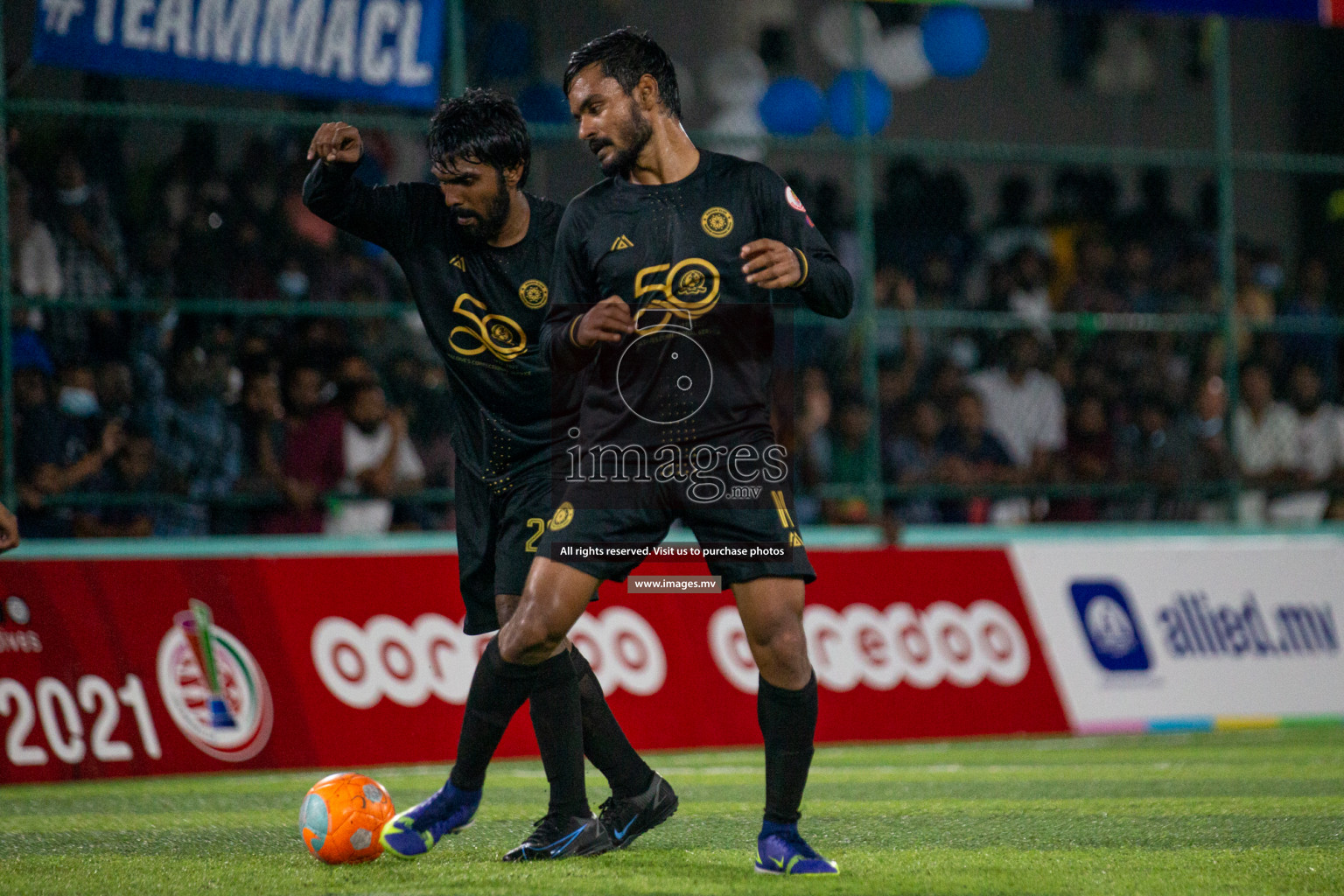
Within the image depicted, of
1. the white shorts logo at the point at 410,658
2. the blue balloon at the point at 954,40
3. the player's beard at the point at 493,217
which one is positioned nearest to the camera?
the player's beard at the point at 493,217

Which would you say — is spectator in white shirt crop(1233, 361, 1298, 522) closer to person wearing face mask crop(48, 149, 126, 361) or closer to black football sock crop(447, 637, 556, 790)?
person wearing face mask crop(48, 149, 126, 361)

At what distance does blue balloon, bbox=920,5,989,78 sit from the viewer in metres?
13.1

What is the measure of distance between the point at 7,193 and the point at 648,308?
5.82 metres

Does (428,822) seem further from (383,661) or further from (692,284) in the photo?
(383,661)

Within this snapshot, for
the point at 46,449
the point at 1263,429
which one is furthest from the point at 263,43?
the point at 1263,429

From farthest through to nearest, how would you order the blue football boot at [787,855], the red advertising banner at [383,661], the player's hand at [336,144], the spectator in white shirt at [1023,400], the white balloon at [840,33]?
the white balloon at [840,33] < the spectator in white shirt at [1023,400] < the red advertising banner at [383,661] < the player's hand at [336,144] < the blue football boot at [787,855]

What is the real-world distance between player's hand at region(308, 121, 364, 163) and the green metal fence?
4403mm

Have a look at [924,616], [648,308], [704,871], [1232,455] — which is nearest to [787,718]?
[704,871]

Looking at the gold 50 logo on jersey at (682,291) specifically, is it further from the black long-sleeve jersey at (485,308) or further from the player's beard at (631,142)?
the black long-sleeve jersey at (485,308)

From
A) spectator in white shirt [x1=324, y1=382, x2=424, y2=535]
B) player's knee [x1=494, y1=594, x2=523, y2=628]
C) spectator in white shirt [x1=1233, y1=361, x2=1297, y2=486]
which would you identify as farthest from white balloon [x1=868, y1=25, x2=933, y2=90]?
player's knee [x1=494, y1=594, x2=523, y2=628]

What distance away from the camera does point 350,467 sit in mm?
9203

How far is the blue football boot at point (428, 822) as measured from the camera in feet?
14.0

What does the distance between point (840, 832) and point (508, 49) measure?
6.63 m

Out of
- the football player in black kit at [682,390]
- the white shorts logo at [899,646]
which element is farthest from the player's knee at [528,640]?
the white shorts logo at [899,646]
